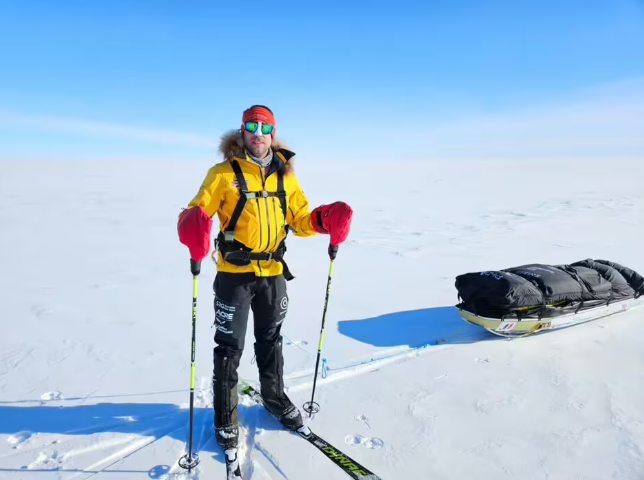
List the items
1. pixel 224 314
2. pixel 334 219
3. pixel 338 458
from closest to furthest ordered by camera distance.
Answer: pixel 338 458 < pixel 224 314 < pixel 334 219

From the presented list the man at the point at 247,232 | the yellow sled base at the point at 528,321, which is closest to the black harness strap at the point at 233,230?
the man at the point at 247,232

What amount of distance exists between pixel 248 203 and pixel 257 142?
49cm

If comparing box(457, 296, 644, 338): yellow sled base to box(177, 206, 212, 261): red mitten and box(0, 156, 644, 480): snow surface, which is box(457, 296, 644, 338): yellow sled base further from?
box(177, 206, 212, 261): red mitten

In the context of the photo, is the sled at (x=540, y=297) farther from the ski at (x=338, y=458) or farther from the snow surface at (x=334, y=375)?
the ski at (x=338, y=458)

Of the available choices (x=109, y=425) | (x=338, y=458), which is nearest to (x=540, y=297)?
(x=338, y=458)

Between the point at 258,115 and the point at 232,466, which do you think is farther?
the point at 258,115

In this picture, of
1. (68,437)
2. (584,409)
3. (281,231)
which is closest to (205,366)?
(68,437)

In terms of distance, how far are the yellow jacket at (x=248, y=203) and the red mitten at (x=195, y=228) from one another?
0.75 ft

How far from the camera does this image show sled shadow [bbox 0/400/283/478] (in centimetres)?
296

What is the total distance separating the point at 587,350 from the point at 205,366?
433 cm

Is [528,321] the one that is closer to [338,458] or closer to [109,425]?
[338,458]

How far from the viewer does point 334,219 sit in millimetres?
3273

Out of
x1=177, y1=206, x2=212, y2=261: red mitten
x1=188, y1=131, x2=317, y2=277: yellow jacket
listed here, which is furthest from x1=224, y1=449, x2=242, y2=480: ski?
x1=177, y1=206, x2=212, y2=261: red mitten

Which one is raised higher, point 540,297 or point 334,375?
point 540,297
